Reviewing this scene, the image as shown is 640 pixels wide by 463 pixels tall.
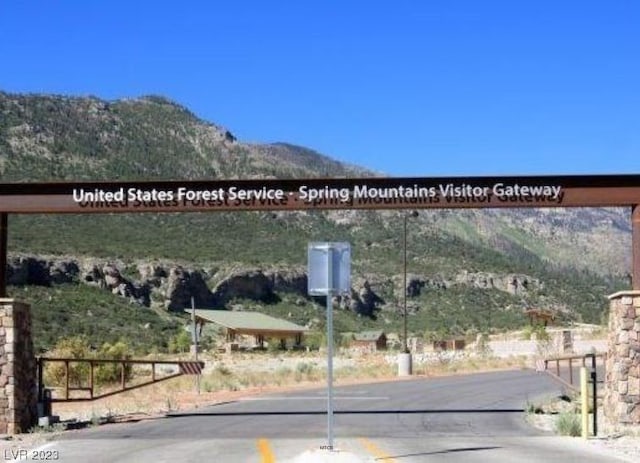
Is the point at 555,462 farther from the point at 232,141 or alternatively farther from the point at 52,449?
the point at 232,141

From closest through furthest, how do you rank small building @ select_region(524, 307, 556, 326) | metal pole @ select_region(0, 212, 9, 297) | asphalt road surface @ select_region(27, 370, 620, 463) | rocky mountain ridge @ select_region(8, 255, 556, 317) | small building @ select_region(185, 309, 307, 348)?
asphalt road surface @ select_region(27, 370, 620, 463) < metal pole @ select_region(0, 212, 9, 297) < small building @ select_region(185, 309, 307, 348) < rocky mountain ridge @ select_region(8, 255, 556, 317) < small building @ select_region(524, 307, 556, 326)

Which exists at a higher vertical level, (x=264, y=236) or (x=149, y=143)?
(x=149, y=143)

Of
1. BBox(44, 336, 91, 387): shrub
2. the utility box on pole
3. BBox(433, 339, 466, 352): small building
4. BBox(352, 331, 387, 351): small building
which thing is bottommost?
BBox(352, 331, 387, 351): small building

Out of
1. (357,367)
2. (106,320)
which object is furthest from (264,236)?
(357,367)

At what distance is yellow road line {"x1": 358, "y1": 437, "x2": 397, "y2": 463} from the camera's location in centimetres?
1470

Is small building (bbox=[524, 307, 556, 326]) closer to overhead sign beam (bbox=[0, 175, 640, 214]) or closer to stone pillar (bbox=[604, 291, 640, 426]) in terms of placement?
overhead sign beam (bbox=[0, 175, 640, 214])

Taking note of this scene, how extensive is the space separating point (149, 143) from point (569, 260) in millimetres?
111023

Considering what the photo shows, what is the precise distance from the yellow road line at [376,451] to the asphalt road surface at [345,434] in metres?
0.02

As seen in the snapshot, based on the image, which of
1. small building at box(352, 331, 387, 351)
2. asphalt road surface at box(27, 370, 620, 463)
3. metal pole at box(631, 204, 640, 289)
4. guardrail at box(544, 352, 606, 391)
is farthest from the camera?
small building at box(352, 331, 387, 351)

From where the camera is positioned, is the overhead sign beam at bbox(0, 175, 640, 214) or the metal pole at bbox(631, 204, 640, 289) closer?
the metal pole at bbox(631, 204, 640, 289)

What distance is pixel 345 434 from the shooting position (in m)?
18.7

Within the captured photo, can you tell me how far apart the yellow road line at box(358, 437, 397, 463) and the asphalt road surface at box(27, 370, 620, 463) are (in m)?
0.02

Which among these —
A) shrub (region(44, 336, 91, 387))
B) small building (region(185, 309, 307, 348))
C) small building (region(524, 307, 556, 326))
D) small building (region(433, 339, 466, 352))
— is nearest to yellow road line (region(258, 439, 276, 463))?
shrub (region(44, 336, 91, 387))

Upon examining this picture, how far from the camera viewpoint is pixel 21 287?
6812 centimetres
